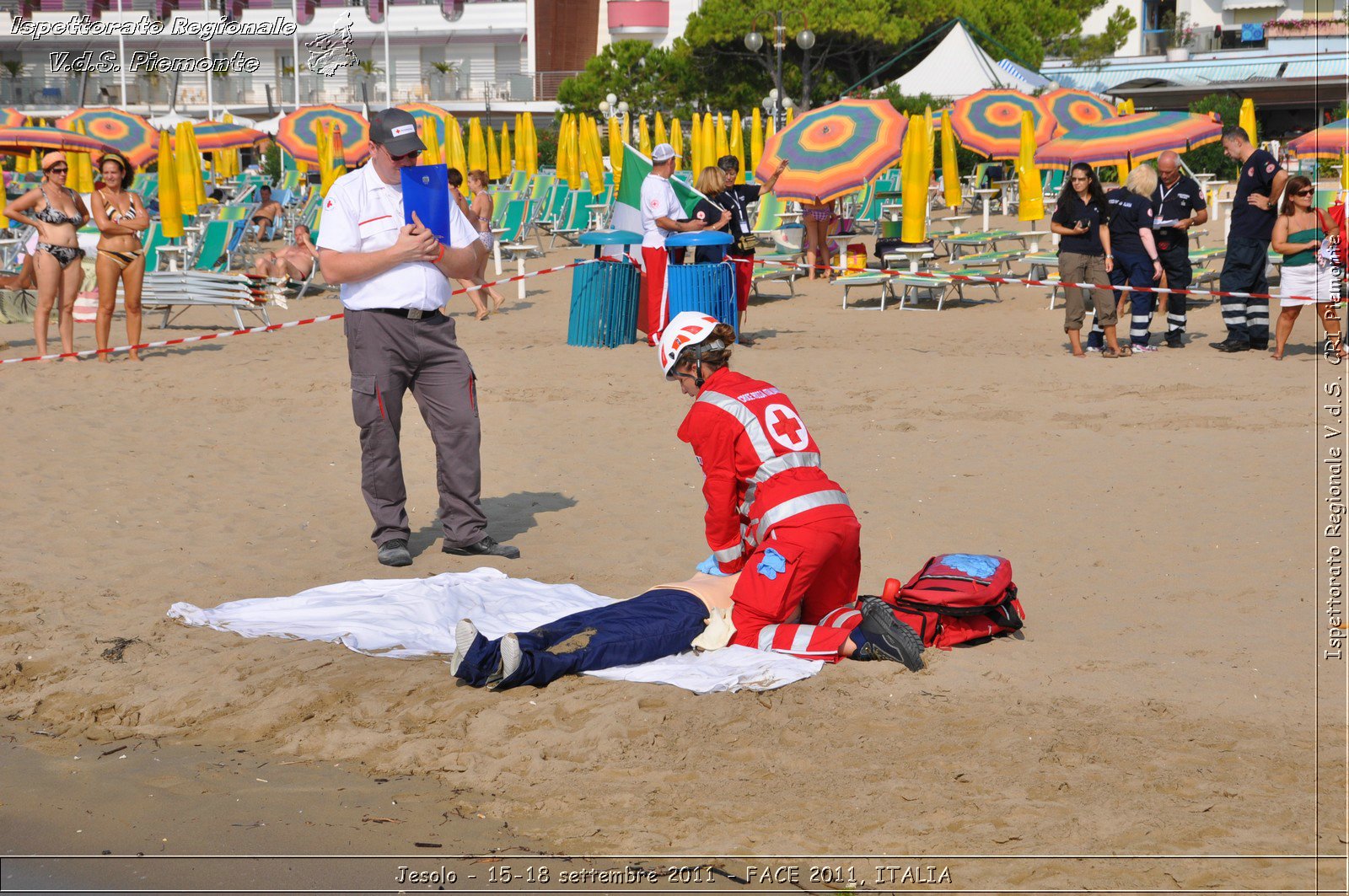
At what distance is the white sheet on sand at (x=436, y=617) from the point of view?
14.5 ft

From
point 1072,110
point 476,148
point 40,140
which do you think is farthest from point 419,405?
point 1072,110

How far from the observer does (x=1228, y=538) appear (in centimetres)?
592

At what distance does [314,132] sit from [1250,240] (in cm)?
1775

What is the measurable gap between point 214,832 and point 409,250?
2781mm

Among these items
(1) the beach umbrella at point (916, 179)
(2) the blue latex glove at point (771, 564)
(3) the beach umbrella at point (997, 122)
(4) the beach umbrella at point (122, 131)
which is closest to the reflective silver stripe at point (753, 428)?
(2) the blue latex glove at point (771, 564)

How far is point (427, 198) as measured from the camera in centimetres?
577

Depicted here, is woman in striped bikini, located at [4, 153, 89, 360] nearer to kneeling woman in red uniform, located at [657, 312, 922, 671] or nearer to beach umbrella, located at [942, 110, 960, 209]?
kneeling woman in red uniform, located at [657, 312, 922, 671]

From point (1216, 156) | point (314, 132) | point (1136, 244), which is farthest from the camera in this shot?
point (1216, 156)

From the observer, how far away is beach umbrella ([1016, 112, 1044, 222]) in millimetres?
15969

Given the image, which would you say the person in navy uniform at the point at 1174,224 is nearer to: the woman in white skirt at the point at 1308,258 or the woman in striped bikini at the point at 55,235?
the woman in white skirt at the point at 1308,258

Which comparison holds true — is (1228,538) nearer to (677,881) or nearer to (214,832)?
(677,881)

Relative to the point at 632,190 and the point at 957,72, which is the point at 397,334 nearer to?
the point at 632,190

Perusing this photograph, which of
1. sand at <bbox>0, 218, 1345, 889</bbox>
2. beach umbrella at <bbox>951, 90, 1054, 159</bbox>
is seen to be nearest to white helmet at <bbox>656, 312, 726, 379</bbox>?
sand at <bbox>0, 218, 1345, 889</bbox>

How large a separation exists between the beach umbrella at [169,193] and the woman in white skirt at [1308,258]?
11132 millimetres
